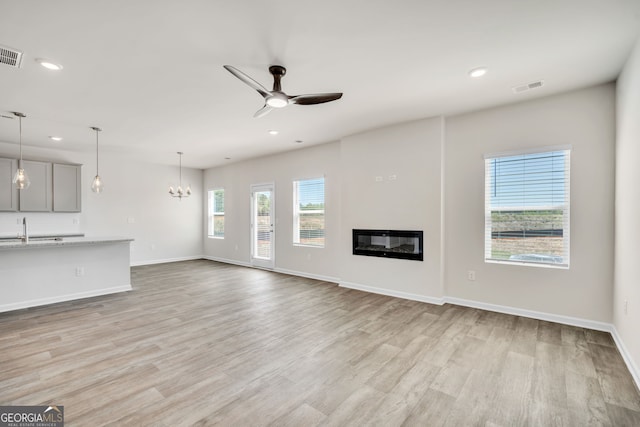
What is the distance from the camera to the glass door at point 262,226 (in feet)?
23.3

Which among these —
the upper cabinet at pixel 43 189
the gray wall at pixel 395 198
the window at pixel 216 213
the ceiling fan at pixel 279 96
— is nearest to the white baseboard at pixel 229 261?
the window at pixel 216 213

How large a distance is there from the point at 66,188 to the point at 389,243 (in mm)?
6829

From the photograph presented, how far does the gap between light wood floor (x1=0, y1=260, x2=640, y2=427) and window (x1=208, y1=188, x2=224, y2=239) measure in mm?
4525

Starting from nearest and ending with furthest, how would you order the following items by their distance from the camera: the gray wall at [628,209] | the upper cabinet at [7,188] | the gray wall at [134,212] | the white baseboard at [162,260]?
the gray wall at [628,209] < the upper cabinet at [7,188] < the gray wall at [134,212] < the white baseboard at [162,260]

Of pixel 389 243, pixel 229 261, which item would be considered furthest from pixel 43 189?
pixel 389 243

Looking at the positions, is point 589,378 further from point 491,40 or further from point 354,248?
point 354,248

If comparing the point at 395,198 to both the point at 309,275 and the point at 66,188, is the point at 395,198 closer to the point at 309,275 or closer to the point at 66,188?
the point at 309,275

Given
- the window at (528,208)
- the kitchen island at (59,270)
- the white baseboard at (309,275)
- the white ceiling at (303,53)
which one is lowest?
the white baseboard at (309,275)

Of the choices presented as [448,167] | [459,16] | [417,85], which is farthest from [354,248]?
[459,16]

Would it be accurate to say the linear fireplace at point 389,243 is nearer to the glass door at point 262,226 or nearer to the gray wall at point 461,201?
the gray wall at point 461,201

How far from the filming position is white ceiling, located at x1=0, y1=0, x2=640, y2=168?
2064 millimetres

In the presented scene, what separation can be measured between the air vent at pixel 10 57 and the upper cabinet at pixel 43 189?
167 inches

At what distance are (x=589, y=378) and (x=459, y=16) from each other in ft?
9.88

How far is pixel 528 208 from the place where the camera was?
150 inches
